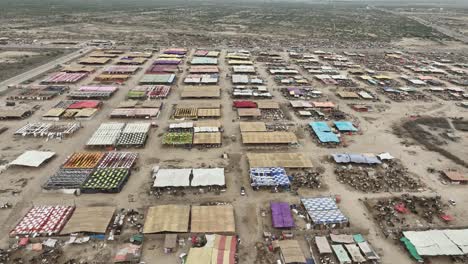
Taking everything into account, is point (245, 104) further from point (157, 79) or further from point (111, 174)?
point (111, 174)

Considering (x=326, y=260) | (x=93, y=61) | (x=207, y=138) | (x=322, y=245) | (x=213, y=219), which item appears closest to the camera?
(x=326, y=260)

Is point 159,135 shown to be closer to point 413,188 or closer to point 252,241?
point 252,241

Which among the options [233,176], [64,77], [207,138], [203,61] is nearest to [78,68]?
[64,77]

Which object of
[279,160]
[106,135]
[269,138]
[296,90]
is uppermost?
[296,90]

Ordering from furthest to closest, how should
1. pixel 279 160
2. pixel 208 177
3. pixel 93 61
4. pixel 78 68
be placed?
pixel 93 61, pixel 78 68, pixel 279 160, pixel 208 177

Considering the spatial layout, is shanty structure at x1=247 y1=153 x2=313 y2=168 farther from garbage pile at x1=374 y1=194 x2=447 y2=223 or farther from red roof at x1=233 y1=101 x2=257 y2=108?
red roof at x1=233 y1=101 x2=257 y2=108

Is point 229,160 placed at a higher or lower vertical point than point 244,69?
lower
